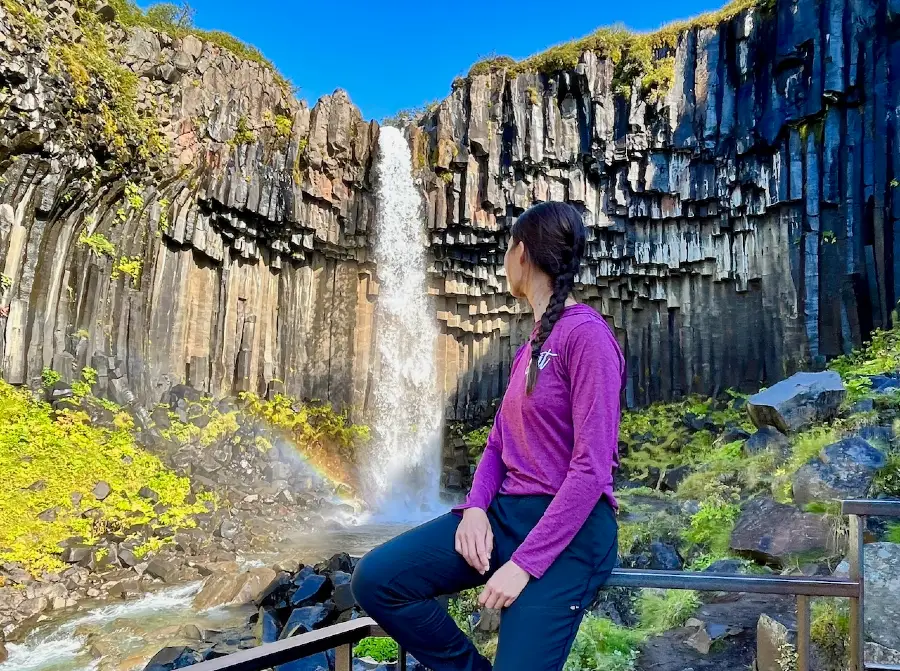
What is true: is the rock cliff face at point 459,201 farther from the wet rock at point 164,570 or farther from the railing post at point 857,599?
the railing post at point 857,599

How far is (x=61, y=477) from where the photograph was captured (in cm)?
1052

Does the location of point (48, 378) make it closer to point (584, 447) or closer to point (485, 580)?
point (485, 580)

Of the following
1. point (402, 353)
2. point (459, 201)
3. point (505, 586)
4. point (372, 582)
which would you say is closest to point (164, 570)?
point (372, 582)

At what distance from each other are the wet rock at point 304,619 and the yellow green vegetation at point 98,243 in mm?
10262

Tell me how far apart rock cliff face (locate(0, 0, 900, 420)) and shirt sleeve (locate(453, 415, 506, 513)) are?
42.4 feet

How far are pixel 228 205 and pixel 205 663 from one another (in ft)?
52.1

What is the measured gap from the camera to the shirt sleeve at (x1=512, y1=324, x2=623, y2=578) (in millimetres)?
1663

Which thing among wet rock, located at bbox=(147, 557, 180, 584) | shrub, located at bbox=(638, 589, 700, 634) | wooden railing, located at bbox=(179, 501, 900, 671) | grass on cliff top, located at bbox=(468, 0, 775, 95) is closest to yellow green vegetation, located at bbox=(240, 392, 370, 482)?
wet rock, located at bbox=(147, 557, 180, 584)

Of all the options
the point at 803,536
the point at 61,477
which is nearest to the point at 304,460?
the point at 61,477

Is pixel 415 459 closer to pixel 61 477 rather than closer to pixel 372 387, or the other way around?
pixel 372 387

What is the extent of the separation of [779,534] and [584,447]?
4190 mm

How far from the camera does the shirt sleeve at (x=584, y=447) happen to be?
65.5 inches

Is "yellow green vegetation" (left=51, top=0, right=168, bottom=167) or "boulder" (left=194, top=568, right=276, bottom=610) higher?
"yellow green vegetation" (left=51, top=0, right=168, bottom=167)

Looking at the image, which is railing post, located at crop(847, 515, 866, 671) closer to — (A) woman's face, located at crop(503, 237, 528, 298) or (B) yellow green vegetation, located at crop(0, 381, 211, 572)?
(A) woman's face, located at crop(503, 237, 528, 298)
